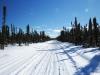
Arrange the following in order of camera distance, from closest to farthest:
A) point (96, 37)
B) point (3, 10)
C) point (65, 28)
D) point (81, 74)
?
point (81, 74), point (3, 10), point (96, 37), point (65, 28)

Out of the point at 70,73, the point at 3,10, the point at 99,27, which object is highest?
the point at 3,10

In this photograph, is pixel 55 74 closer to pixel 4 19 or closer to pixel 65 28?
pixel 4 19

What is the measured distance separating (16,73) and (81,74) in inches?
145

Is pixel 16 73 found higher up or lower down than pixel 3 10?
lower down

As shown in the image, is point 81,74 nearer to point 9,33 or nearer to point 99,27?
point 99,27

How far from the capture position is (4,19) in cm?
3731

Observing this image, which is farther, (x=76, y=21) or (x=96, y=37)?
(x=76, y=21)

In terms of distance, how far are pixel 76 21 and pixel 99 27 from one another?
9306 mm

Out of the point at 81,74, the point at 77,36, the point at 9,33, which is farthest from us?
the point at 9,33

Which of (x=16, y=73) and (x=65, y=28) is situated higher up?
(x=65, y=28)

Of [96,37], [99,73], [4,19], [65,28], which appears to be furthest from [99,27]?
[65,28]

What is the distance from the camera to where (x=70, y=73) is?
34.5 ft

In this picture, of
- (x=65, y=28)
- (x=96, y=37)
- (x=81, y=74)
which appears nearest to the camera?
(x=81, y=74)

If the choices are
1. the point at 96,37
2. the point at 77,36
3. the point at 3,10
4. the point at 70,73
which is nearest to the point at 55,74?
the point at 70,73
